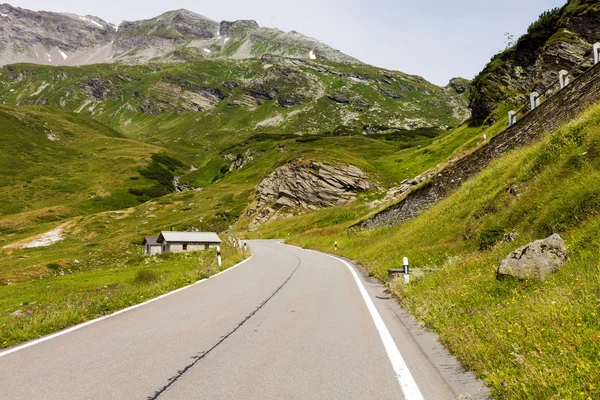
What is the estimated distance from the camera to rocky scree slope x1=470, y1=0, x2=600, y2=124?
39969 millimetres

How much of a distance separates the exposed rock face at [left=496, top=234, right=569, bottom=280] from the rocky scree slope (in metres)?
28.7

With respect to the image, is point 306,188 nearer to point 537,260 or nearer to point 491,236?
point 491,236

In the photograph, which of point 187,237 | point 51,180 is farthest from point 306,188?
point 51,180

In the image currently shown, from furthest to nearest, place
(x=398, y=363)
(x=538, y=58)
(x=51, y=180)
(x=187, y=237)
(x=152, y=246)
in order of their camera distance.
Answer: (x=51, y=180), (x=152, y=246), (x=187, y=237), (x=538, y=58), (x=398, y=363)

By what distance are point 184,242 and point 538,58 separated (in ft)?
201

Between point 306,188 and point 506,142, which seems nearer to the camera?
point 506,142

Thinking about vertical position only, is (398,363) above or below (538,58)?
below

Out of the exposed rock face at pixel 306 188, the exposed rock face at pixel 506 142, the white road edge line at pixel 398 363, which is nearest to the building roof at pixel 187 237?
the exposed rock face at pixel 306 188

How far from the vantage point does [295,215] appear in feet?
260

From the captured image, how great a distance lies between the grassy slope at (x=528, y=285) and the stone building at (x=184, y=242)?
185 ft

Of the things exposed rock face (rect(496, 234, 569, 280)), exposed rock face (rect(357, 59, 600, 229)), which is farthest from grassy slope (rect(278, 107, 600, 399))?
exposed rock face (rect(357, 59, 600, 229))

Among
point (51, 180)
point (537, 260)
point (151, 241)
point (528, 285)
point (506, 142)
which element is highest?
point (51, 180)

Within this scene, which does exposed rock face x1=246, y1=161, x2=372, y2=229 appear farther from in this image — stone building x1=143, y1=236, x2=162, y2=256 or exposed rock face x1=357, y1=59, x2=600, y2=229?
exposed rock face x1=357, y1=59, x2=600, y2=229

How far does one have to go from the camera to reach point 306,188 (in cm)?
8062
